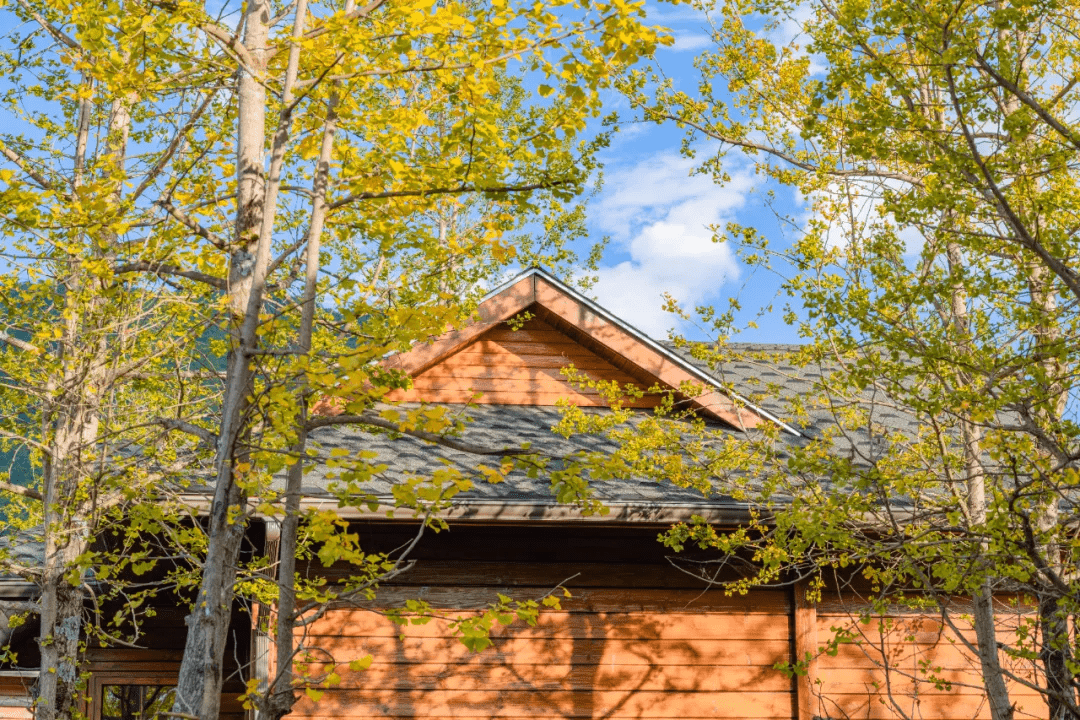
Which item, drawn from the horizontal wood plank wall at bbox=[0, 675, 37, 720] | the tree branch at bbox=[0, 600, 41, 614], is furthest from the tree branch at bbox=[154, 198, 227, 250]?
the horizontal wood plank wall at bbox=[0, 675, 37, 720]

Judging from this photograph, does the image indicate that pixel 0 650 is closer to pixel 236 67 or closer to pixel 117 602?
pixel 117 602

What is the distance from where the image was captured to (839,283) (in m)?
6.62

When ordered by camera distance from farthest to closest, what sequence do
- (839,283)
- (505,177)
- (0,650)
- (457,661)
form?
1. (0,650)
2. (457,661)
3. (839,283)
4. (505,177)

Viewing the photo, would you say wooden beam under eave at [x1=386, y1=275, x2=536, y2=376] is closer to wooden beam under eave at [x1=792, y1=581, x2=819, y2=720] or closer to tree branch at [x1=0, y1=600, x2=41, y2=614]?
wooden beam under eave at [x1=792, y1=581, x2=819, y2=720]

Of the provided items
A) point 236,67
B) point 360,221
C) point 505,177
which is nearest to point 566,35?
point 505,177

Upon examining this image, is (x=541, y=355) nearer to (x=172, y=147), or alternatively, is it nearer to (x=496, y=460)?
(x=496, y=460)

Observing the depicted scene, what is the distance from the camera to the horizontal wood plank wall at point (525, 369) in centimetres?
918

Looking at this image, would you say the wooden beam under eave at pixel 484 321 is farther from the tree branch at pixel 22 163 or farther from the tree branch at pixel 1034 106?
the tree branch at pixel 1034 106

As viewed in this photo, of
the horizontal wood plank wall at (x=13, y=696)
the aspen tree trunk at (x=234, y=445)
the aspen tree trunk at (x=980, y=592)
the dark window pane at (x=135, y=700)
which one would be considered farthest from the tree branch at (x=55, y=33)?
the dark window pane at (x=135, y=700)

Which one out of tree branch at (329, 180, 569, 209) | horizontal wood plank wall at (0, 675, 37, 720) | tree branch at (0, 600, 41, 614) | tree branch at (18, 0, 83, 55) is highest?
tree branch at (18, 0, 83, 55)

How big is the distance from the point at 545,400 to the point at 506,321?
2.75 ft

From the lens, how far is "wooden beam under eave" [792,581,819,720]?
7742mm

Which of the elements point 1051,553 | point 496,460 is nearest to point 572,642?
point 496,460

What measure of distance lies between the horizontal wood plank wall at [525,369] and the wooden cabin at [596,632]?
2.14 feet
